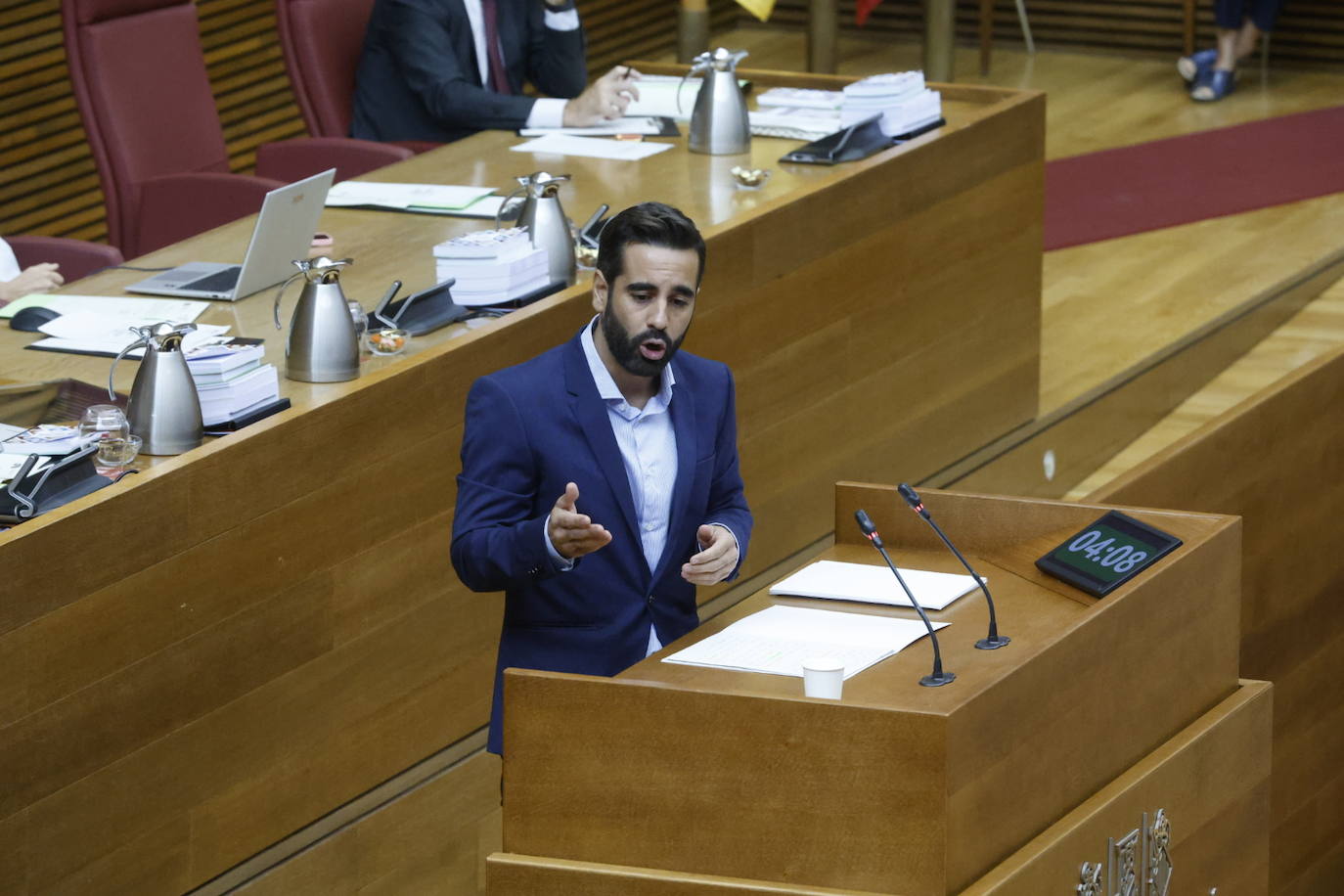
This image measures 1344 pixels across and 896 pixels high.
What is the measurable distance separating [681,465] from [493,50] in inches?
112

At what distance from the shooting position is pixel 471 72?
5117mm

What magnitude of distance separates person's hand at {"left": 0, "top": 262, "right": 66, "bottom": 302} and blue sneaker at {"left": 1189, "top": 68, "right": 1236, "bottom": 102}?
562 centimetres

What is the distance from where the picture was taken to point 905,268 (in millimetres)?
4730

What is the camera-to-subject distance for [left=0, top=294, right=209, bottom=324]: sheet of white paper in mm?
3602

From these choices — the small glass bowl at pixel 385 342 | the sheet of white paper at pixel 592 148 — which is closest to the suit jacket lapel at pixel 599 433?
the small glass bowl at pixel 385 342

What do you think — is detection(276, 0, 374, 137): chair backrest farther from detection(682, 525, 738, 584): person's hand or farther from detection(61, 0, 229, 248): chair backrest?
detection(682, 525, 738, 584): person's hand

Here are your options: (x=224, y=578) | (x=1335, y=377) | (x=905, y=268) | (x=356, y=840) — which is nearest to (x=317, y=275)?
(x=224, y=578)

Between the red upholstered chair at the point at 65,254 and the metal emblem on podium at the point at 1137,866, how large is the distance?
269 cm

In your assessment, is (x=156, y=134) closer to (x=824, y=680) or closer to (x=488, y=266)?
(x=488, y=266)

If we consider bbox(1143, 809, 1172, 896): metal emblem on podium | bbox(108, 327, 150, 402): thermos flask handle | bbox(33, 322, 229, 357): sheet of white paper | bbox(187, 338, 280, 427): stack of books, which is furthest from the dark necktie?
bbox(1143, 809, 1172, 896): metal emblem on podium

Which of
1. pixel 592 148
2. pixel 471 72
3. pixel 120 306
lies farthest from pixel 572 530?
pixel 471 72

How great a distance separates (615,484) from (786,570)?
2019mm

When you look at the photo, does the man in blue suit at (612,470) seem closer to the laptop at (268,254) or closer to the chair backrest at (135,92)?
the laptop at (268,254)

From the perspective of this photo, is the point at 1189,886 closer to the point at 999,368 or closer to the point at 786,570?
the point at 786,570
